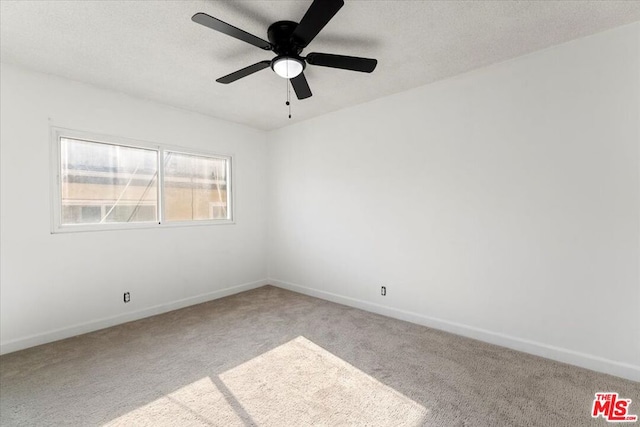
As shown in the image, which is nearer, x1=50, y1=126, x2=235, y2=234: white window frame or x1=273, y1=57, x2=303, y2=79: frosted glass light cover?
x1=273, y1=57, x2=303, y2=79: frosted glass light cover

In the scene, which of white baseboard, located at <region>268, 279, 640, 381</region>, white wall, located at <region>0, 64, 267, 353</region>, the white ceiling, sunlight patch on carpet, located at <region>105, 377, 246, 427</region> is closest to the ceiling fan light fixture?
the white ceiling

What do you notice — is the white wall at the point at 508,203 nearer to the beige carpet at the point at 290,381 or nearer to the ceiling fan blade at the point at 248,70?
the beige carpet at the point at 290,381

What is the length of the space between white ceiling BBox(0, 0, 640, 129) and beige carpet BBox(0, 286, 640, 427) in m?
2.55

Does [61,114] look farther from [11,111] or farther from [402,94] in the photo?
[402,94]

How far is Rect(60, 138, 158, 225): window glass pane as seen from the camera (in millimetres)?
3029

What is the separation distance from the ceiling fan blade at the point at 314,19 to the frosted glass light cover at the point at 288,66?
119mm

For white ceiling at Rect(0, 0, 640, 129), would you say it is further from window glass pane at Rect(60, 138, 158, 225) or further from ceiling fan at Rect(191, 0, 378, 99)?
window glass pane at Rect(60, 138, 158, 225)

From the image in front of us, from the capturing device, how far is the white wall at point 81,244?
264cm

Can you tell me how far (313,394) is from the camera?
6.66 ft

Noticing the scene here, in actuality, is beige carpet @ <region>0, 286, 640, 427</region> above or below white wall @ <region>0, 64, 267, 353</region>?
below

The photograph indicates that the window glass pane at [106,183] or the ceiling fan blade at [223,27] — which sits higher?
the ceiling fan blade at [223,27]

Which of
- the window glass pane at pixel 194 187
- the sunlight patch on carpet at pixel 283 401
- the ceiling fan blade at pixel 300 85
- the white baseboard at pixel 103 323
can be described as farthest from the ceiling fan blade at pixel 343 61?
the white baseboard at pixel 103 323

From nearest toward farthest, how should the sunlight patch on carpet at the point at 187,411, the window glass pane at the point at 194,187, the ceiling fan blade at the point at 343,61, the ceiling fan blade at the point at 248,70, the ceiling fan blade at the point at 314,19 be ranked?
the ceiling fan blade at the point at 314,19, the sunlight patch on carpet at the point at 187,411, the ceiling fan blade at the point at 343,61, the ceiling fan blade at the point at 248,70, the window glass pane at the point at 194,187

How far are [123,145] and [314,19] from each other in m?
2.76
